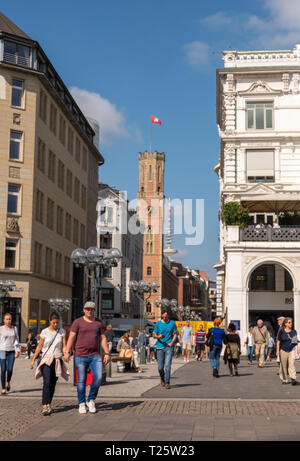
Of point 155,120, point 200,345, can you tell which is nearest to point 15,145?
point 200,345

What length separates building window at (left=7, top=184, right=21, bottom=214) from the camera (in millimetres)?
45938

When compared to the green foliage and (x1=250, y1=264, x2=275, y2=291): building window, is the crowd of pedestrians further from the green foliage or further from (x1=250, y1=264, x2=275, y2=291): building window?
(x1=250, y1=264, x2=275, y2=291): building window

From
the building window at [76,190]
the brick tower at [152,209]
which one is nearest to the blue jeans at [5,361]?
the building window at [76,190]

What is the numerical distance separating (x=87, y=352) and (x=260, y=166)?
30.4 metres

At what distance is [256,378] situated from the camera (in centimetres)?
1892

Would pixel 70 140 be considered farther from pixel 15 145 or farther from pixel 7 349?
pixel 7 349

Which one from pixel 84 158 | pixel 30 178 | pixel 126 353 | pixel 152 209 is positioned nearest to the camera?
pixel 126 353

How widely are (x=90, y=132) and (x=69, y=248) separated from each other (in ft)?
47.4

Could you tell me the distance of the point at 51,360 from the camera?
11055 mm

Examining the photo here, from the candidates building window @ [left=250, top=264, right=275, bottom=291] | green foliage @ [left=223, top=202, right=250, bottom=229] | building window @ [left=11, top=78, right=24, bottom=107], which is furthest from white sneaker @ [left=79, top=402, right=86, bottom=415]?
building window @ [left=11, top=78, right=24, bottom=107]

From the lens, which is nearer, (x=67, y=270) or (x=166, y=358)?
(x=166, y=358)

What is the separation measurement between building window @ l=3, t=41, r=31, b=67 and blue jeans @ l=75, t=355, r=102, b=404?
1555 inches

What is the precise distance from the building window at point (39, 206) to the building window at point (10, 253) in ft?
10.1

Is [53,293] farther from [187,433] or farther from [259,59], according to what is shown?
[187,433]
